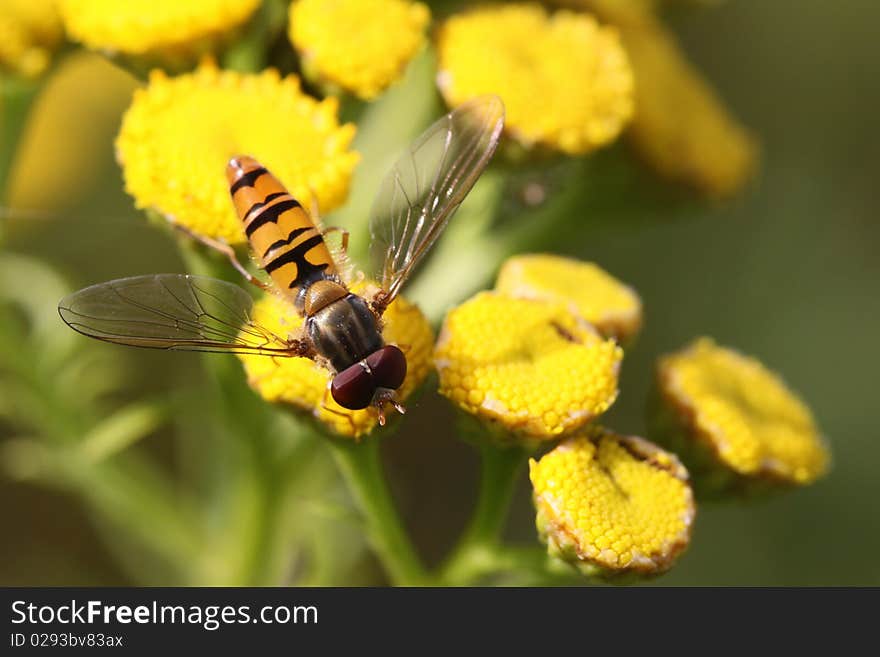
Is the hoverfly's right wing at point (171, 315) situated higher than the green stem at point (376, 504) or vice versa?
the hoverfly's right wing at point (171, 315)

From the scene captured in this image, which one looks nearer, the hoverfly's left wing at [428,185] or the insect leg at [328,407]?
the insect leg at [328,407]

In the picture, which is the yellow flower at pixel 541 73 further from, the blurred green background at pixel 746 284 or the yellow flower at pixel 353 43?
the blurred green background at pixel 746 284

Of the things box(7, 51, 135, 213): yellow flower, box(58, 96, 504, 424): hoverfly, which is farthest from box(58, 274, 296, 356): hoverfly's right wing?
box(7, 51, 135, 213): yellow flower

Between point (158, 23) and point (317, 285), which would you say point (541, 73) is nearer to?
point (317, 285)

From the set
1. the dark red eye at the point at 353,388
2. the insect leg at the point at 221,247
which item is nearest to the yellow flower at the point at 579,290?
the dark red eye at the point at 353,388

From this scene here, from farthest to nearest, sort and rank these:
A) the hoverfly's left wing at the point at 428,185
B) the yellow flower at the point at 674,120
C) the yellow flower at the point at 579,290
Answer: the yellow flower at the point at 674,120, the yellow flower at the point at 579,290, the hoverfly's left wing at the point at 428,185

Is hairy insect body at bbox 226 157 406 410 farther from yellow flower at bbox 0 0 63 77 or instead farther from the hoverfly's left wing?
yellow flower at bbox 0 0 63 77

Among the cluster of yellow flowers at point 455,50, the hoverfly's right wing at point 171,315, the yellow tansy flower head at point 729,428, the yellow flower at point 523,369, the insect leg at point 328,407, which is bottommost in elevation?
the yellow tansy flower head at point 729,428
